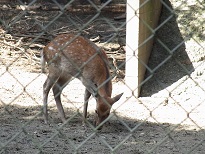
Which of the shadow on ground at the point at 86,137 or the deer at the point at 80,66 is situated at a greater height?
the deer at the point at 80,66

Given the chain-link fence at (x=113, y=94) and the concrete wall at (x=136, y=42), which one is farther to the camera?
the concrete wall at (x=136, y=42)

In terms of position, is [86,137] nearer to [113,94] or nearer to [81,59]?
[81,59]

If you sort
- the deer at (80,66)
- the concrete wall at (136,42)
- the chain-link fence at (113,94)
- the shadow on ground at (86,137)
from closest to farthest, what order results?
the shadow on ground at (86,137) → the chain-link fence at (113,94) → the deer at (80,66) → the concrete wall at (136,42)

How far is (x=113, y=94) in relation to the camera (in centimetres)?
790

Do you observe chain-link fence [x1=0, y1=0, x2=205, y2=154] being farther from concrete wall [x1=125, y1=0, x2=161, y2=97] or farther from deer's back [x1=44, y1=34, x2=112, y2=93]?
concrete wall [x1=125, y1=0, x2=161, y2=97]

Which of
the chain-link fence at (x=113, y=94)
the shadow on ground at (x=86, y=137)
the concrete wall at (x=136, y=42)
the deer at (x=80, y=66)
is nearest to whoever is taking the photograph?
the shadow on ground at (x=86, y=137)

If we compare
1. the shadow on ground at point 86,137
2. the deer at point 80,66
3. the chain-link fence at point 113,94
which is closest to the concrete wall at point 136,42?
the chain-link fence at point 113,94

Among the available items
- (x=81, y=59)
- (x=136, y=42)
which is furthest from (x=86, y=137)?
(x=136, y=42)

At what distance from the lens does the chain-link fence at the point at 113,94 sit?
5176 mm

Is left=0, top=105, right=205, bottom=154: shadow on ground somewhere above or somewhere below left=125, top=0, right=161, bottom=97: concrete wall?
below

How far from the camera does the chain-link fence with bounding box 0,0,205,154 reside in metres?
5.18

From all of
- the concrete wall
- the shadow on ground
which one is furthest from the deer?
the concrete wall

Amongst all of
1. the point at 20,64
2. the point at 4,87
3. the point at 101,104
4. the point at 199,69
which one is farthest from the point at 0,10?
the point at 101,104

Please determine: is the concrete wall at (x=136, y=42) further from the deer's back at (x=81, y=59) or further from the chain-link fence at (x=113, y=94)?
the deer's back at (x=81, y=59)
